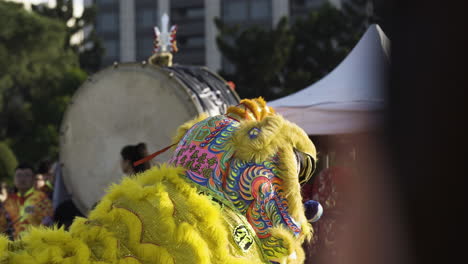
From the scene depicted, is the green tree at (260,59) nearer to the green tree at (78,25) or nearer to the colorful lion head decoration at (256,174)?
the green tree at (78,25)

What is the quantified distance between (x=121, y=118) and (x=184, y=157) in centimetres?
378

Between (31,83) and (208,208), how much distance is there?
24.6m

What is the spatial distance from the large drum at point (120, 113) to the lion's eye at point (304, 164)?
9.75 feet

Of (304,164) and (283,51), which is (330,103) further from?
(283,51)

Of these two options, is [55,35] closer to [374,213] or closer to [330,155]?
[330,155]

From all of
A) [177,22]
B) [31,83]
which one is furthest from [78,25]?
[177,22]

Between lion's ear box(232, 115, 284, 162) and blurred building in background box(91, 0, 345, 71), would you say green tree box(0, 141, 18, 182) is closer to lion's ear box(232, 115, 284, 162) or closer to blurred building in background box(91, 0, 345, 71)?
lion's ear box(232, 115, 284, 162)

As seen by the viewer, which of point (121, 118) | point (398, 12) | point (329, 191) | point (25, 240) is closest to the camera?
point (398, 12)

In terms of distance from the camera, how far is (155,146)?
5488 millimetres

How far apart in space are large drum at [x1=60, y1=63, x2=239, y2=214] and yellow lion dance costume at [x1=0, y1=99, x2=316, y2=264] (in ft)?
9.86

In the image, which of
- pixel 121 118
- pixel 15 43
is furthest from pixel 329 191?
pixel 15 43

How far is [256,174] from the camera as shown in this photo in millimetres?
2133

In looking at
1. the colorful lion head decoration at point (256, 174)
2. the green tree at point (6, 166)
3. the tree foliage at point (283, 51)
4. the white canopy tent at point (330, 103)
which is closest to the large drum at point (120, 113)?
the white canopy tent at point (330, 103)

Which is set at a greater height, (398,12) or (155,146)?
(398,12)
